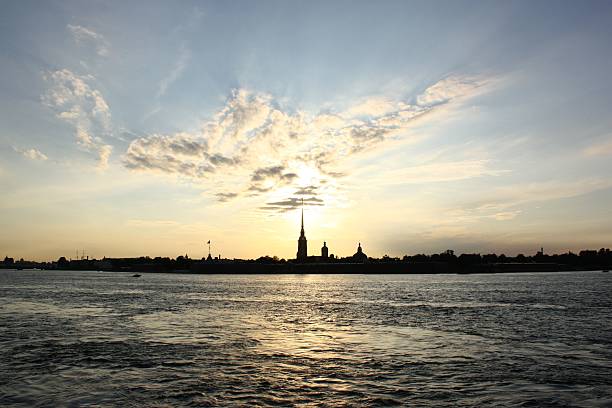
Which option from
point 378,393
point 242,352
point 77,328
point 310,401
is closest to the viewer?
point 310,401

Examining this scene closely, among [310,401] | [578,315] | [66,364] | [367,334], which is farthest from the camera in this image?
[578,315]

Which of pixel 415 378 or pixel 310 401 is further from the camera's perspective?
pixel 415 378

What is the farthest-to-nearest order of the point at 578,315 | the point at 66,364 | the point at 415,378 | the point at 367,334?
the point at 578,315, the point at 367,334, the point at 66,364, the point at 415,378

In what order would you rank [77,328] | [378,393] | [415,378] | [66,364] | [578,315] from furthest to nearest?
[578,315], [77,328], [66,364], [415,378], [378,393]

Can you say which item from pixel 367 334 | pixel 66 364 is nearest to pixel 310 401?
pixel 66 364

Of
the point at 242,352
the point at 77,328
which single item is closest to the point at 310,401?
the point at 242,352

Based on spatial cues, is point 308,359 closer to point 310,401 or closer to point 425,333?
point 310,401

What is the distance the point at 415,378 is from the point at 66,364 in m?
17.7

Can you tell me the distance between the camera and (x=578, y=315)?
51.4m

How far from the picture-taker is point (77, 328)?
4022 cm

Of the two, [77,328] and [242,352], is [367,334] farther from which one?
[77,328]

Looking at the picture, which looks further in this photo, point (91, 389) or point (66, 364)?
point (66, 364)

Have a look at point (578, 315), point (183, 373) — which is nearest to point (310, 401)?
point (183, 373)

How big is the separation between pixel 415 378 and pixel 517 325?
24524 mm
